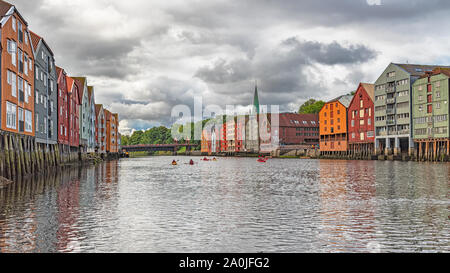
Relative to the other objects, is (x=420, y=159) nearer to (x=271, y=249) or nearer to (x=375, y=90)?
(x=375, y=90)

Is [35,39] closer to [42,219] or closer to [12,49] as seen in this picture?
[12,49]

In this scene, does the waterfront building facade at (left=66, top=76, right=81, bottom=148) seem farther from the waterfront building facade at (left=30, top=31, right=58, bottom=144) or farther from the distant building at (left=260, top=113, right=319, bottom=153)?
the distant building at (left=260, top=113, right=319, bottom=153)

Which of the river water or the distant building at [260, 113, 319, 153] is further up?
the distant building at [260, 113, 319, 153]

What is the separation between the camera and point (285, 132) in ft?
566

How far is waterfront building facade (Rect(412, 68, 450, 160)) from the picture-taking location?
92.1m

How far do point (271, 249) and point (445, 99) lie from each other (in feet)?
307

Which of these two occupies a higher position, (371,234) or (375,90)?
(375,90)

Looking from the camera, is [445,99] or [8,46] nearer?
[8,46]

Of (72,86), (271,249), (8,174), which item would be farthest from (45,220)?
(72,86)

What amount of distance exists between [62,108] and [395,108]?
8068cm

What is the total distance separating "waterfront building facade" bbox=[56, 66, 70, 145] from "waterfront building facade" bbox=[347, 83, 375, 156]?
7730cm

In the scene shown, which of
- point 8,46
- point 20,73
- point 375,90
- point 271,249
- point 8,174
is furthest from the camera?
point 375,90

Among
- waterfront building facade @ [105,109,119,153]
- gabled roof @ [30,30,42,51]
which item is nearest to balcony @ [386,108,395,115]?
gabled roof @ [30,30,42,51]
